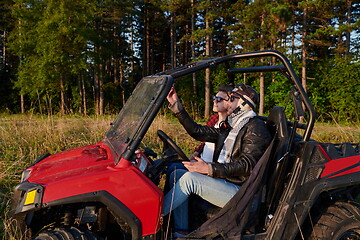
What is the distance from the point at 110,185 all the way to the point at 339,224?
1.93m

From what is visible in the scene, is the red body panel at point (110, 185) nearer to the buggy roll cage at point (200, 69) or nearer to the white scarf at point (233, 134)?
the buggy roll cage at point (200, 69)

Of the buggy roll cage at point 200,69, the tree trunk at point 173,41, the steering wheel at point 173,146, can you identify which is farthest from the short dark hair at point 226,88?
the tree trunk at point 173,41

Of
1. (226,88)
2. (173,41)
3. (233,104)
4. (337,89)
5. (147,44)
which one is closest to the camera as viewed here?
(233,104)

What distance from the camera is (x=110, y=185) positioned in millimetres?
2072

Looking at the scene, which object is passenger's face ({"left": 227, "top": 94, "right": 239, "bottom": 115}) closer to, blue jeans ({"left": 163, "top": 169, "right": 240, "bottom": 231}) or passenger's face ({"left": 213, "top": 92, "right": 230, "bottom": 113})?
passenger's face ({"left": 213, "top": 92, "right": 230, "bottom": 113})

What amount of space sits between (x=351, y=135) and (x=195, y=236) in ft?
19.3

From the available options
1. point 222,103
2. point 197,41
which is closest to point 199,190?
point 222,103

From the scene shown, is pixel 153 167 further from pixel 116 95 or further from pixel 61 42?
pixel 116 95

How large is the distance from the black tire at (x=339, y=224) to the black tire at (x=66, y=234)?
1.86 metres

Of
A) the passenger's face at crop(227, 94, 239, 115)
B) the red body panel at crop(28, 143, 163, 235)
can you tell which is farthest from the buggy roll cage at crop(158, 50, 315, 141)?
the red body panel at crop(28, 143, 163, 235)

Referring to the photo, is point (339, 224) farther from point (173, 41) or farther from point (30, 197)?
point (173, 41)

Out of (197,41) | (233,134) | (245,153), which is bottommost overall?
(245,153)

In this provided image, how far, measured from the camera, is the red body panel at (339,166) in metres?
2.57

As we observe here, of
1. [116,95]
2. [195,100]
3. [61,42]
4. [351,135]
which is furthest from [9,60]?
[351,135]
